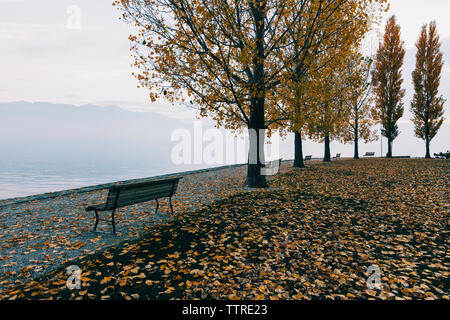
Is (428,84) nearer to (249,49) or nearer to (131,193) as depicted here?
(249,49)

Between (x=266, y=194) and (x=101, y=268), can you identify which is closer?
(x=101, y=268)

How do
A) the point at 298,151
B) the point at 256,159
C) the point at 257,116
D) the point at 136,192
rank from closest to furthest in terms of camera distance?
the point at 136,192 → the point at 257,116 → the point at 256,159 → the point at 298,151

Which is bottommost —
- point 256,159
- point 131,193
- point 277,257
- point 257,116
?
point 277,257

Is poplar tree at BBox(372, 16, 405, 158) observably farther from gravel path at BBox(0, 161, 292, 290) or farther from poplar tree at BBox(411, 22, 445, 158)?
gravel path at BBox(0, 161, 292, 290)

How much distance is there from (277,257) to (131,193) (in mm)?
3849

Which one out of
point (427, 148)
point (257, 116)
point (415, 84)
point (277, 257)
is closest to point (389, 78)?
point (415, 84)

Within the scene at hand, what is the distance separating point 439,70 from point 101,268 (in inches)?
1640

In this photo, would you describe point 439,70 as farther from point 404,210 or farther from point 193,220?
point 193,220

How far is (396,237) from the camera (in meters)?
6.28

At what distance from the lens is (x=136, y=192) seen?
680cm

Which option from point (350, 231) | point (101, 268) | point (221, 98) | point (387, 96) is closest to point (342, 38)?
point (221, 98)

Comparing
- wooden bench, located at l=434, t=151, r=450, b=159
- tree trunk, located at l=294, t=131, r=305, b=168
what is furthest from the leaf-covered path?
wooden bench, located at l=434, t=151, r=450, b=159

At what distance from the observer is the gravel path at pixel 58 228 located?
16.1ft

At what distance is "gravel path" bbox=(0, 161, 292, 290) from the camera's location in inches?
193
